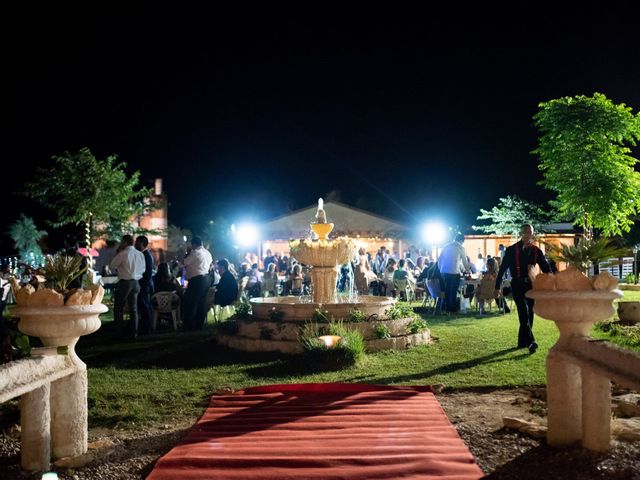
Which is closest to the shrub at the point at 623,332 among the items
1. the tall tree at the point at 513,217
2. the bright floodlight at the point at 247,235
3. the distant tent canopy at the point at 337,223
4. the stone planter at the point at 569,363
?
the stone planter at the point at 569,363

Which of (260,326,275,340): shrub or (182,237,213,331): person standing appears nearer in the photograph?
(260,326,275,340): shrub

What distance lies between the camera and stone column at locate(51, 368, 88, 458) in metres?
4.29

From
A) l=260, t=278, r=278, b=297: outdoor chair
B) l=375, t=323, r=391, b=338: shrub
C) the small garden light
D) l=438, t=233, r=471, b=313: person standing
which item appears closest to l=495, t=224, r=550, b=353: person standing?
l=375, t=323, r=391, b=338: shrub

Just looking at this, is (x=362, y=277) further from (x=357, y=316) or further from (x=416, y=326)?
(x=357, y=316)

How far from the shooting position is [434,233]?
96.1 feet

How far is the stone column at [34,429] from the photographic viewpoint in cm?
397

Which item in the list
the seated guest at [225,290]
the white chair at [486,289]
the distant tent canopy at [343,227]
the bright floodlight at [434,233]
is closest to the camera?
the seated guest at [225,290]

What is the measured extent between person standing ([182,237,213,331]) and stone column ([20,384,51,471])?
7.35 m

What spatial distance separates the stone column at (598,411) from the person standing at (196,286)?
8.42 meters

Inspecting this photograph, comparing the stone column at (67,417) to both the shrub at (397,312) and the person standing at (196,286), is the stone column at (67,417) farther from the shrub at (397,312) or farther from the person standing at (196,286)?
the person standing at (196,286)

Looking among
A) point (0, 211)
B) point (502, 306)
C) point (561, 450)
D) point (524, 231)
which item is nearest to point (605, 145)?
point (502, 306)

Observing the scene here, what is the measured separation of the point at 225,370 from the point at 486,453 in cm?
411

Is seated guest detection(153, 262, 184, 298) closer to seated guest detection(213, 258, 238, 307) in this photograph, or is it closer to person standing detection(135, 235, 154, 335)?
seated guest detection(213, 258, 238, 307)

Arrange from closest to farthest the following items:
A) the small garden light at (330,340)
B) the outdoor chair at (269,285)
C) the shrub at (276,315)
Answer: the small garden light at (330,340) → the shrub at (276,315) → the outdoor chair at (269,285)
